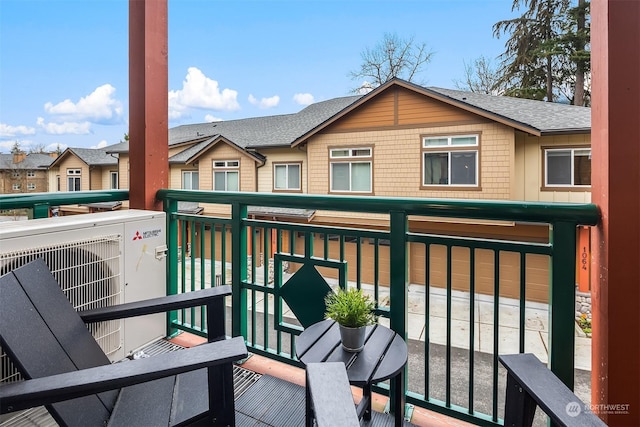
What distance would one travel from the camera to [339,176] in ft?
31.9

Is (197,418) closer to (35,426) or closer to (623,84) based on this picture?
(35,426)

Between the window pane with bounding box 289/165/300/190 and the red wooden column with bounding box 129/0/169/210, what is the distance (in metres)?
8.07

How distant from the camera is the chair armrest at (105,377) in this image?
2.82 feet

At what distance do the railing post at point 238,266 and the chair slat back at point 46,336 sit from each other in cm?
75

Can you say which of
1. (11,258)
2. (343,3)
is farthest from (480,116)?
(11,258)

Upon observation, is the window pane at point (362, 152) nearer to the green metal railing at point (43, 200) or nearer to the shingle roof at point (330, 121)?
the shingle roof at point (330, 121)

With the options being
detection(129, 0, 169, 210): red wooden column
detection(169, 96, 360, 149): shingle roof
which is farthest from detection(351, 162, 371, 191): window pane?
detection(129, 0, 169, 210): red wooden column

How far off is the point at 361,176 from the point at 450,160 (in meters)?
2.29

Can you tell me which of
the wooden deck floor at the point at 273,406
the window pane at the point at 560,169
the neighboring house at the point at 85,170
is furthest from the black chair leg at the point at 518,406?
the neighboring house at the point at 85,170

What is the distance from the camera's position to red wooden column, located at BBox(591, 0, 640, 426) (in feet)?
3.86

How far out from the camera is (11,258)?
56.4 inches

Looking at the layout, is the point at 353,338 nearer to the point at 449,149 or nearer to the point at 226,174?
the point at 449,149

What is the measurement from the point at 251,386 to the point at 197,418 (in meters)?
0.72

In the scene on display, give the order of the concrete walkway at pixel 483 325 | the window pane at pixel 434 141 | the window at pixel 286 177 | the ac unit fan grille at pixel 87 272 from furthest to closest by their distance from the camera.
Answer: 1. the window at pixel 286 177
2. the window pane at pixel 434 141
3. the concrete walkway at pixel 483 325
4. the ac unit fan grille at pixel 87 272
